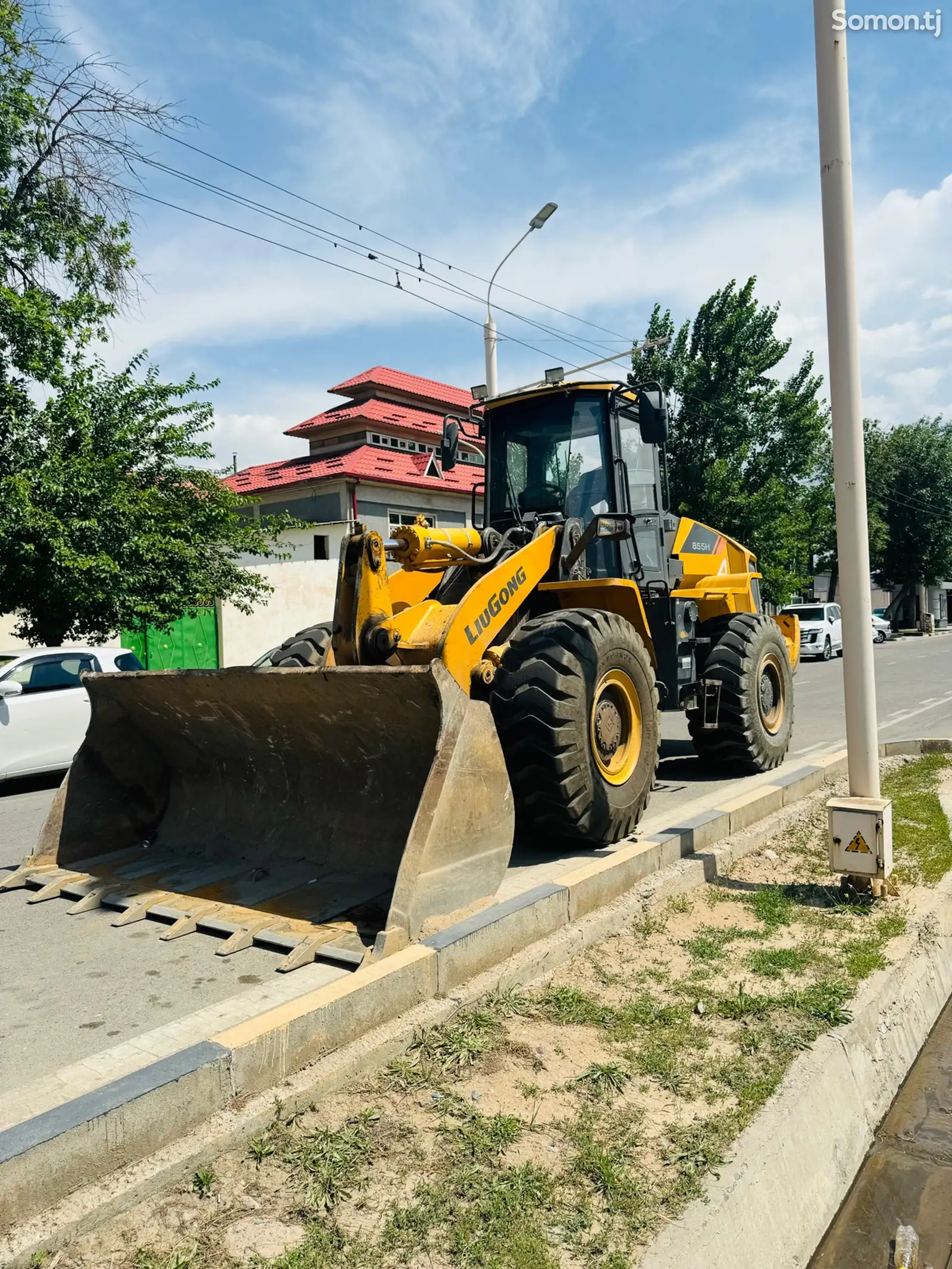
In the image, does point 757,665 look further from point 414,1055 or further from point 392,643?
point 414,1055

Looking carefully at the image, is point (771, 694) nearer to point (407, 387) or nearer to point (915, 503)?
point (407, 387)

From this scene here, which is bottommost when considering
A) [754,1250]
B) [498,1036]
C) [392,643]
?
[754,1250]

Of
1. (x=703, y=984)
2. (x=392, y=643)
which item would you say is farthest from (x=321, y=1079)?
(x=392, y=643)

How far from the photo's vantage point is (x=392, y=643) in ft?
18.7

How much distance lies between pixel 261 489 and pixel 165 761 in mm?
23237

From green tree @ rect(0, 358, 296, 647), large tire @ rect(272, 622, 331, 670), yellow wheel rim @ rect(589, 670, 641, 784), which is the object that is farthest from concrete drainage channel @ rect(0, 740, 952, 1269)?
green tree @ rect(0, 358, 296, 647)

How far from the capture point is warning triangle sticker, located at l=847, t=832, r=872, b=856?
525 cm

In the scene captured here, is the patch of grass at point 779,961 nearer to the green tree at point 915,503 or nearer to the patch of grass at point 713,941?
the patch of grass at point 713,941

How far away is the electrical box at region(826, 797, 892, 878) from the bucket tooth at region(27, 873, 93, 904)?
13.8ft

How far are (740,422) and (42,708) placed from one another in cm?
2284

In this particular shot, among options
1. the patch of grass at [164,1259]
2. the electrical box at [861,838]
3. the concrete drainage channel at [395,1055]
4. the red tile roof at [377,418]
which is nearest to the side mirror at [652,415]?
the electrical box at [861,838]

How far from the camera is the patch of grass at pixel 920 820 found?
5797 millimetres

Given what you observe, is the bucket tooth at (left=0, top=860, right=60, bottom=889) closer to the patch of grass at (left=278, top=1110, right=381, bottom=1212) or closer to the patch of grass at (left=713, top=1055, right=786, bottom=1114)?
the patch of grass at (left=278, top=1110, right=381, bottom=1212)

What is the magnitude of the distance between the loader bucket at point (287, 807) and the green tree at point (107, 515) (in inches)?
294
